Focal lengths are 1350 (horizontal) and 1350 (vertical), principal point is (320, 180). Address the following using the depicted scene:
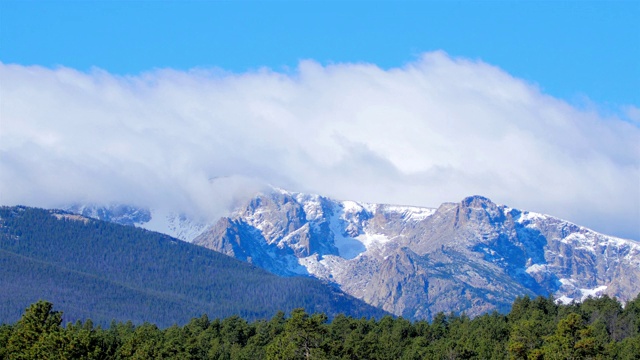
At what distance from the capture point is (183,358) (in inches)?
7505

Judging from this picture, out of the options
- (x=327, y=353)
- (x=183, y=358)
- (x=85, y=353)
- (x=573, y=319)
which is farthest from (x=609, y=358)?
(x=85, y=353)

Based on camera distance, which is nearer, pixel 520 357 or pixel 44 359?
pixel 44 359

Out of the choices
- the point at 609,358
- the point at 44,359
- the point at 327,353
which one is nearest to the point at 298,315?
the point at 327,353

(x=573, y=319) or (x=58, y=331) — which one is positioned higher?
(x=573, y=319)

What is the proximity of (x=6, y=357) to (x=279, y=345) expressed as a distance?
126 feet

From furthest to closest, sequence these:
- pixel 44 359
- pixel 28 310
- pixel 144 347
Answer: pixel 28 310 → pixel 144 347 → pixel 44 359

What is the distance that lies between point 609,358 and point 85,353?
247 ft

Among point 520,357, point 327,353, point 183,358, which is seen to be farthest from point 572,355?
point 183,358

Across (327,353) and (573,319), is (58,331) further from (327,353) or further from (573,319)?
(573,319)

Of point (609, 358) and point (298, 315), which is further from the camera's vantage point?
point (609, 358)

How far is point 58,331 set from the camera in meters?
182

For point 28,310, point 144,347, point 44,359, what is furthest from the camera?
point 28,310

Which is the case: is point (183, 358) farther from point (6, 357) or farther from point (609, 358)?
point (609, 358)

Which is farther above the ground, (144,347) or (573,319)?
(573,319)
